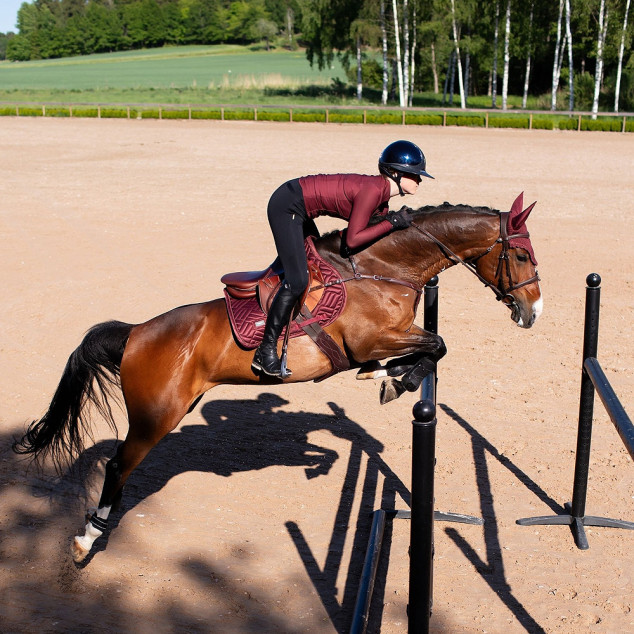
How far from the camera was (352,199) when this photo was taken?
4.89m

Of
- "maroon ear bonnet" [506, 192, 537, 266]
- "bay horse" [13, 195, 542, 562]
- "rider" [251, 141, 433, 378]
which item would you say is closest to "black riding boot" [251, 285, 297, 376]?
"rider" [251, 141, 433, 378]

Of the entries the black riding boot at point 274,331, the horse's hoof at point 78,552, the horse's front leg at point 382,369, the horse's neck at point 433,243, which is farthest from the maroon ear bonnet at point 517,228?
the horse's hoof at point 78,552

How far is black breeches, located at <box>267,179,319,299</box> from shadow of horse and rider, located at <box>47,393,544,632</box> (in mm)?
1811

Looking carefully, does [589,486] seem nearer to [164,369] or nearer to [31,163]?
[164,369]

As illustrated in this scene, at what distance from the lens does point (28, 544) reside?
207 inches

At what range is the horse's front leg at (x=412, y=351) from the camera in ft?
16.6

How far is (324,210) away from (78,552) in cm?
269

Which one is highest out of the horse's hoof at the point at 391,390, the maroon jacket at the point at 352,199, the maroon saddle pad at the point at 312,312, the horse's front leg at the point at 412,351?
the maroon jacket at the point at 352,199

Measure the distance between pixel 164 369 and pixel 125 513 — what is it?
1314 mm

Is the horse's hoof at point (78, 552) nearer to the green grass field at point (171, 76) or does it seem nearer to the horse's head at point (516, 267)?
the horse's head at point (516, 267)

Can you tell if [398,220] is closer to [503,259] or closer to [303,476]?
[503,259]

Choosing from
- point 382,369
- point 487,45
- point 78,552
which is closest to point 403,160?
point 382,369

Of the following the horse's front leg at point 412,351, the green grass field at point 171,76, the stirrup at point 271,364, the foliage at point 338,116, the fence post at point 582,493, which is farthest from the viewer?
the green grass field at point 171,76

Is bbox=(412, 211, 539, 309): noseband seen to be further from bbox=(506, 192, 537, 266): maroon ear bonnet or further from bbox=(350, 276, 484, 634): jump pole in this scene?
bbox=(350, 276, 484, 634): jump pole
